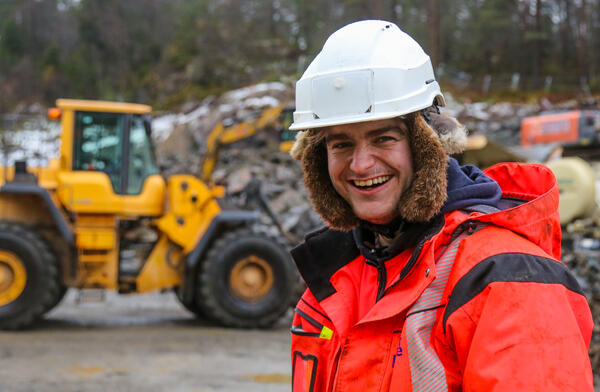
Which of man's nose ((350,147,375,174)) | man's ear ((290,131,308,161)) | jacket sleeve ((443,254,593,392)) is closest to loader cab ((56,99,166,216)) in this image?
man's ear ((290,131,308,161))

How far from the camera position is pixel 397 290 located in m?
1.67

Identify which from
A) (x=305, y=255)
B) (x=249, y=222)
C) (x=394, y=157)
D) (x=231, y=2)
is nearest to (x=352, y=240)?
(x=305, y=255)

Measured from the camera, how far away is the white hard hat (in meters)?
1.82

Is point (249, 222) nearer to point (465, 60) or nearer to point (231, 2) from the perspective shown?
point (231, 2)

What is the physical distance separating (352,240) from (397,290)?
1.39ft

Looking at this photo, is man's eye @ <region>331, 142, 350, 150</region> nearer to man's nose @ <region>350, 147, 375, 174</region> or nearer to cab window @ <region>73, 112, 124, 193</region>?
man's nose @ <region>350, 147, 375, 174</region>

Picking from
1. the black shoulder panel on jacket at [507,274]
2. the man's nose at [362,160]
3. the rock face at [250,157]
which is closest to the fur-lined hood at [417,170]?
the man's nose at [362,160]

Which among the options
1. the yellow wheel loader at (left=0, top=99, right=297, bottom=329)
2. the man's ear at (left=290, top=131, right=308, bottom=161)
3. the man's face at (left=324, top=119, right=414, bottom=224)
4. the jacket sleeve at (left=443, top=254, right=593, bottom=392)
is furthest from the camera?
the yellow wheel loader at (left=0, top=99, right=297, bottom=329)

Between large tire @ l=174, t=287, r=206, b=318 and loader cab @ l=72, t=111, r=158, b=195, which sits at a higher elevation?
loader cab @ l=72, t=111, r=158, b=195

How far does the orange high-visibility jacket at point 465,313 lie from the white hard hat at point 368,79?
332 millimetres

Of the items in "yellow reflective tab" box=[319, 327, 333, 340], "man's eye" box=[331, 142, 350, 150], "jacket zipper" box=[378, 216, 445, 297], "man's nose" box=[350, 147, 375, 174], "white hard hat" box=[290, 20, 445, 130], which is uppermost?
"white hard hat" box=[290, 20, 445, 130]

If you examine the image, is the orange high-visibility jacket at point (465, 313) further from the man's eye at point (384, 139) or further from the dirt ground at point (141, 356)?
the dirt ground at point (141, 356)

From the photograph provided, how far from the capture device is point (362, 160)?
1.85m

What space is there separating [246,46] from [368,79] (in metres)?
31.2
